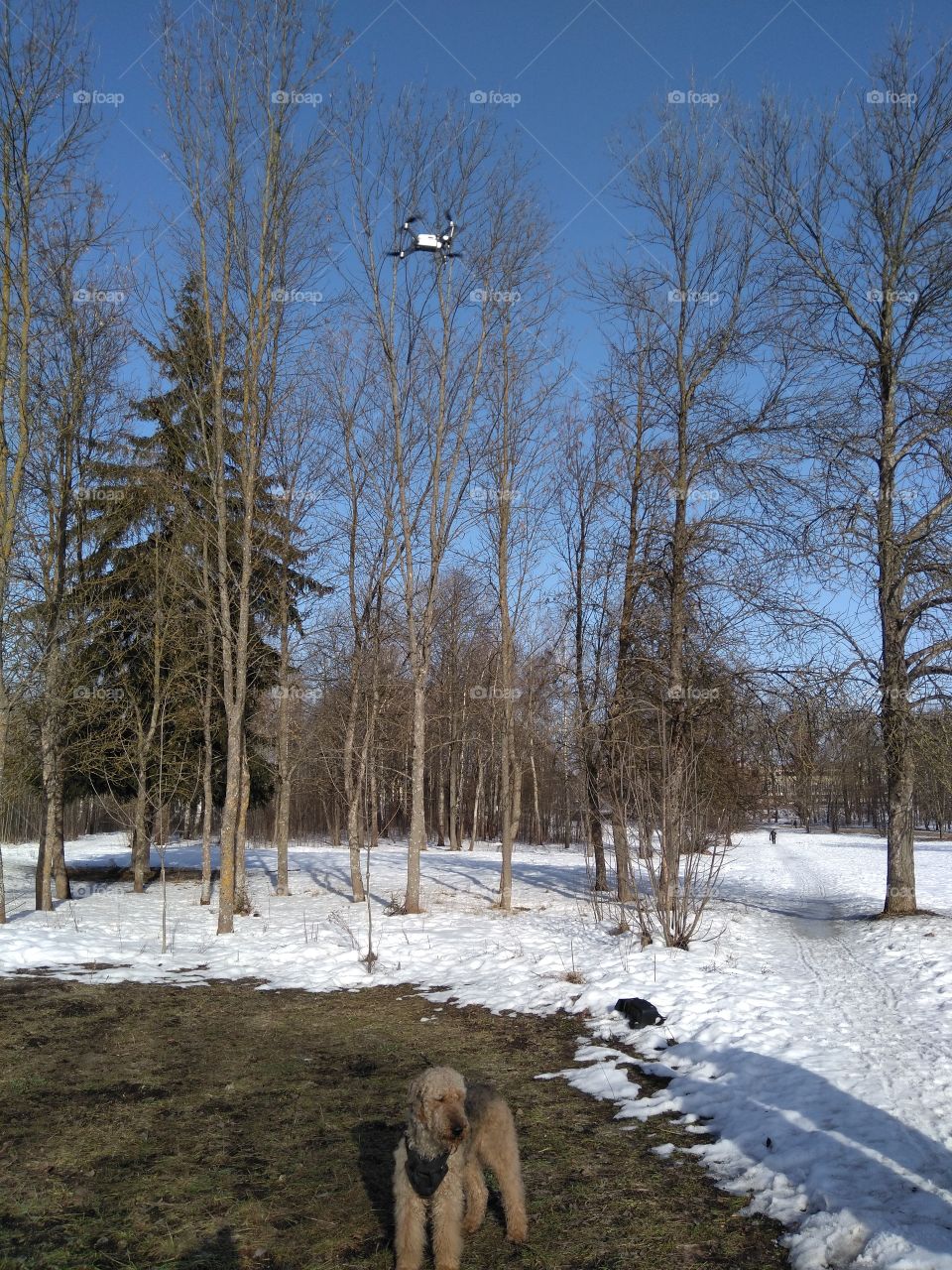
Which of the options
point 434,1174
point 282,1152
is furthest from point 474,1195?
point 282,1152

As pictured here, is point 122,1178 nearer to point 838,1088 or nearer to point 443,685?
point 838,1088

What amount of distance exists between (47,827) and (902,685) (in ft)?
52.0

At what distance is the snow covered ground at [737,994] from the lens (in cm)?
442

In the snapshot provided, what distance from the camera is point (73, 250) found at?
15188mm

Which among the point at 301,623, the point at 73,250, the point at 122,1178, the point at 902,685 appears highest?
the point at 73,250

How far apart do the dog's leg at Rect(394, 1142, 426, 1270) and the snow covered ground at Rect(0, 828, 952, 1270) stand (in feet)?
5.33

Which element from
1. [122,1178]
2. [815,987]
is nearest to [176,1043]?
[122,1178]

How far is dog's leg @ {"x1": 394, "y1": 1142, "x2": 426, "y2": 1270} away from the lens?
12.0 ft

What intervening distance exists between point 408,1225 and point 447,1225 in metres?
0.17

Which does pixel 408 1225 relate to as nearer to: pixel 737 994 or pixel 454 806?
pixel 737 994

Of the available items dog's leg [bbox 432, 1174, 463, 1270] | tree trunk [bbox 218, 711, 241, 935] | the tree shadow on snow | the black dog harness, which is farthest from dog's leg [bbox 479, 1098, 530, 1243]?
tree trunk [bbox 218, 711, 241, 935]

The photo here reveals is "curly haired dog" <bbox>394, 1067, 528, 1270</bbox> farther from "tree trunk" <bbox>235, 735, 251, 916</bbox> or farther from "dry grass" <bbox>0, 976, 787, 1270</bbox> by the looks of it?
"tree trunk" <bbox>235, 735, 251, 916</bbox>

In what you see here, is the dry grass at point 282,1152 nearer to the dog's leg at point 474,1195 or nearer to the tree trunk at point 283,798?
the dog's leg at point 474,1195

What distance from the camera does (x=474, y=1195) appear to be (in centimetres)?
418
